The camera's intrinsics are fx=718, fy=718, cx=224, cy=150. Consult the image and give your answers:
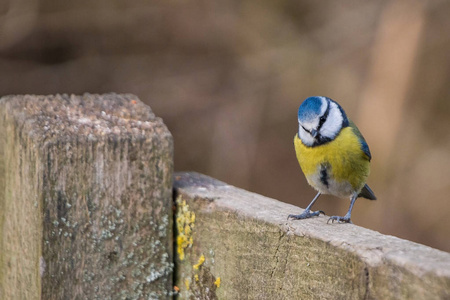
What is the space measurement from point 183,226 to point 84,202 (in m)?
0.24

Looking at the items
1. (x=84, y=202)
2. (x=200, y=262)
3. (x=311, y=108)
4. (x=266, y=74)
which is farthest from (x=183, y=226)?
(x=266, y=74)

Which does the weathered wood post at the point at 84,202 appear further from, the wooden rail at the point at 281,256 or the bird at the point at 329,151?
the bird at the point at 329,151

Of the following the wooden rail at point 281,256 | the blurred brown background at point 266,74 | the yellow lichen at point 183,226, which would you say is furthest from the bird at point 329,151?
the blurred brown background at point 266,74

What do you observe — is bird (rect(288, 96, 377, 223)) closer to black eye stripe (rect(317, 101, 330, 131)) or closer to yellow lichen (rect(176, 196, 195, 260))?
black eye stripe (rect(317, 101, 330, 131))

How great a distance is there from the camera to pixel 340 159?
213 cm

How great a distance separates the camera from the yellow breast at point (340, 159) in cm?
213

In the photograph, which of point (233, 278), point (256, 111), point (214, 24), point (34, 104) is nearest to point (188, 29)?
point (214, 24)

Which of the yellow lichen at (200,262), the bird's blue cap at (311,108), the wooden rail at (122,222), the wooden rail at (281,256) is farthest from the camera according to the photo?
the bird's blue cap at (311,108)

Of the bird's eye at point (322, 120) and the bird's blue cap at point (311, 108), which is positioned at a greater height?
the bird's blue cap at point (311, 108)

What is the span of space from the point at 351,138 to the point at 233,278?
87cm

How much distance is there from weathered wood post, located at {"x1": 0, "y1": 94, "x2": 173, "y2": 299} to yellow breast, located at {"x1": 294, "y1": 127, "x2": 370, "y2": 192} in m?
0.67

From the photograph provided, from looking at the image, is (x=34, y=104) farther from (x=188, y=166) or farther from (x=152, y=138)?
(x=188, y=166)

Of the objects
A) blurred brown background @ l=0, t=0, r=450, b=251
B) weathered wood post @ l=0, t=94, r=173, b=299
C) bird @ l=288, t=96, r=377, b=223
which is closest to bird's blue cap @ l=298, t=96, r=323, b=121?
bird @ l=288, t=96, r=377, b=223

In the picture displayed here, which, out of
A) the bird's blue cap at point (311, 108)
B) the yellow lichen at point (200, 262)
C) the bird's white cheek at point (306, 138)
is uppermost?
the bird's blue cap at point (311, 108)
